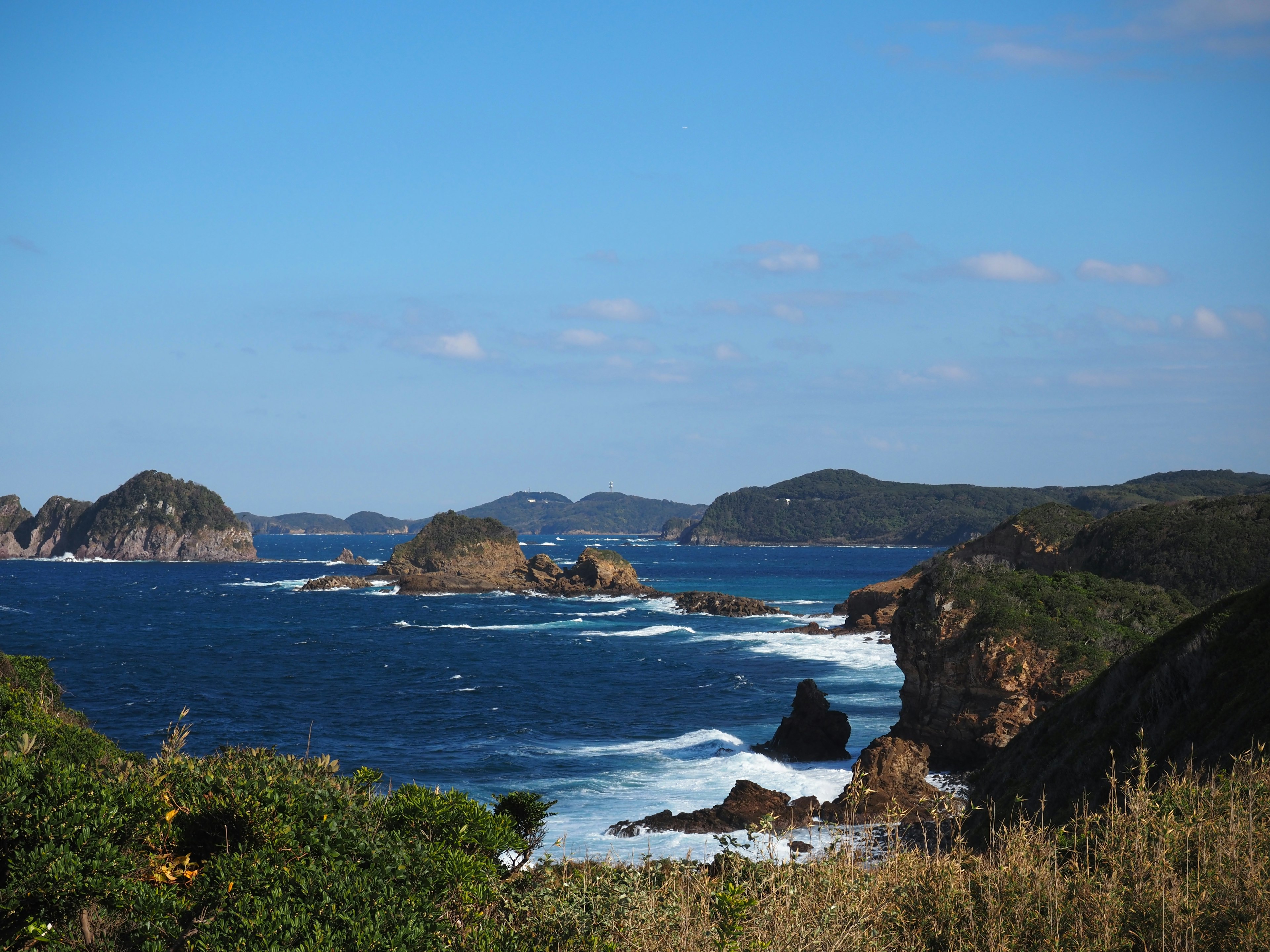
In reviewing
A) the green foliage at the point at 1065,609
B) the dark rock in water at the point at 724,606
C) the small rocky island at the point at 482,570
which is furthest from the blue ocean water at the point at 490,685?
the green foliage at the point at 1065,609

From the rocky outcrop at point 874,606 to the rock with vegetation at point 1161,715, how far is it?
47.2 m

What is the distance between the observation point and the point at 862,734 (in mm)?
34688

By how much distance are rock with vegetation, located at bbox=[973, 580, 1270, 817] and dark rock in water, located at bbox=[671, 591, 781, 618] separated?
6240 cm

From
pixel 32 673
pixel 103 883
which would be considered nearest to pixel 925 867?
pixel 103 883

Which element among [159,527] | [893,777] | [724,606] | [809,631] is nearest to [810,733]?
[893,777]

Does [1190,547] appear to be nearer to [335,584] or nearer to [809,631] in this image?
[809,631]

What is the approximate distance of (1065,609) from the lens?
30.1 meters

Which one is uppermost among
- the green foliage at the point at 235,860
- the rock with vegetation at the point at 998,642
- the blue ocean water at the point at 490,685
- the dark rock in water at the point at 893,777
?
the green foliage at the point at 235,860

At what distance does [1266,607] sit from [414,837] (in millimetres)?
15937

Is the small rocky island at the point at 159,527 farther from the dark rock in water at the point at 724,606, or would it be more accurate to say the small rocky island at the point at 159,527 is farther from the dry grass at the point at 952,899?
the dry grass at the point at 952,899

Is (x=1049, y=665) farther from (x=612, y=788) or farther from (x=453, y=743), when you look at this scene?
(x=453, y=743)

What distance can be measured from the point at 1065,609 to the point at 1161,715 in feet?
47.1

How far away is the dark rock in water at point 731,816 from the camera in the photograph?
74.2ft

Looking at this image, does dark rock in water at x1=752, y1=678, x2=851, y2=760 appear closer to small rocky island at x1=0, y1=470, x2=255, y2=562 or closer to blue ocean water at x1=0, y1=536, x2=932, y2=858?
blue ocean water at x1=0, y1=536, x2=932, y2=858
